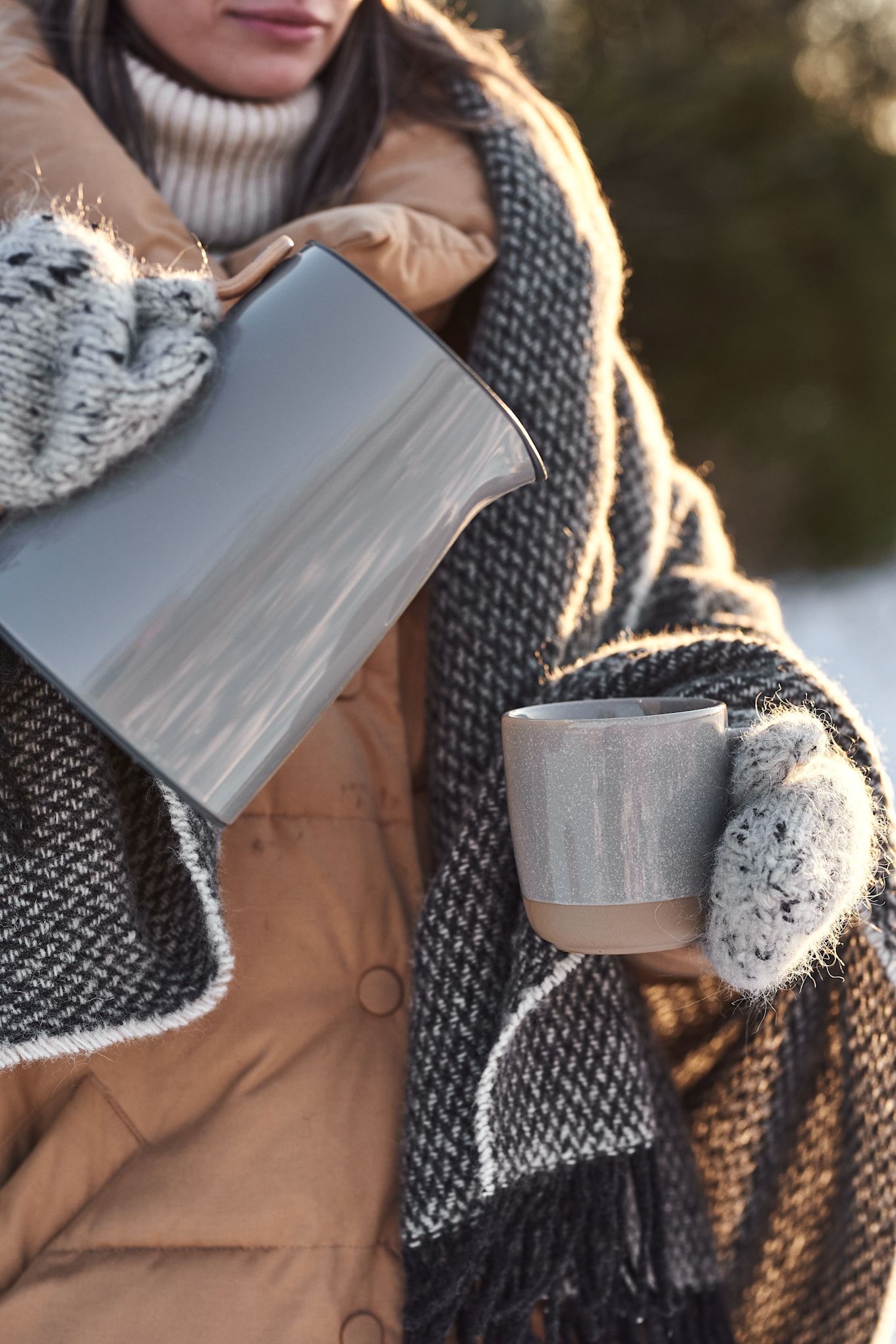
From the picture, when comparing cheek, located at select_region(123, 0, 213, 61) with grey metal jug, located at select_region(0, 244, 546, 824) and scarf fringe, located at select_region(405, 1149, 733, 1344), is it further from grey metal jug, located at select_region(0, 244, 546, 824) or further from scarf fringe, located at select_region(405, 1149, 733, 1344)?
scarf fringe, located at select_region(405, 1149, 733, 1344)

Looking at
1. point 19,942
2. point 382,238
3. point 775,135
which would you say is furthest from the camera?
point 775,135

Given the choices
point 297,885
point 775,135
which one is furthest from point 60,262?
point 775,135

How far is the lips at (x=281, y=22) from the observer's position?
83cm

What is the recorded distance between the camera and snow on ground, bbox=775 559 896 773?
9.50ft

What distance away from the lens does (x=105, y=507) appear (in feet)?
1.70

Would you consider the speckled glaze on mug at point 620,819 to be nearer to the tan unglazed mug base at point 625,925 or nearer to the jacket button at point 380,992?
the tan unglazed mug base at point 625,925

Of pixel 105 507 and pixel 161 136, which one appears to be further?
pixel 161 136

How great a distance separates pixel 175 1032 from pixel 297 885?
12 centimetres

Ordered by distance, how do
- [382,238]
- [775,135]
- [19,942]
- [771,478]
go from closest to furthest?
[19,942], [382,238], [775,135], [771,478]

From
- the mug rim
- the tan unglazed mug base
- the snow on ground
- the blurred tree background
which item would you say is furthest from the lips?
the blurred tree background

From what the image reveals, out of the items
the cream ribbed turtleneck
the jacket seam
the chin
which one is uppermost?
the chin

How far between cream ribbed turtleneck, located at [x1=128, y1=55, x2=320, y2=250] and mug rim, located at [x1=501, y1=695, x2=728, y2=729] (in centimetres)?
43

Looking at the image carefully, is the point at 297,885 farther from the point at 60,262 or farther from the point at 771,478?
the point at 771,478

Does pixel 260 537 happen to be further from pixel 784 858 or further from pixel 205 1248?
pixel 205 1248
